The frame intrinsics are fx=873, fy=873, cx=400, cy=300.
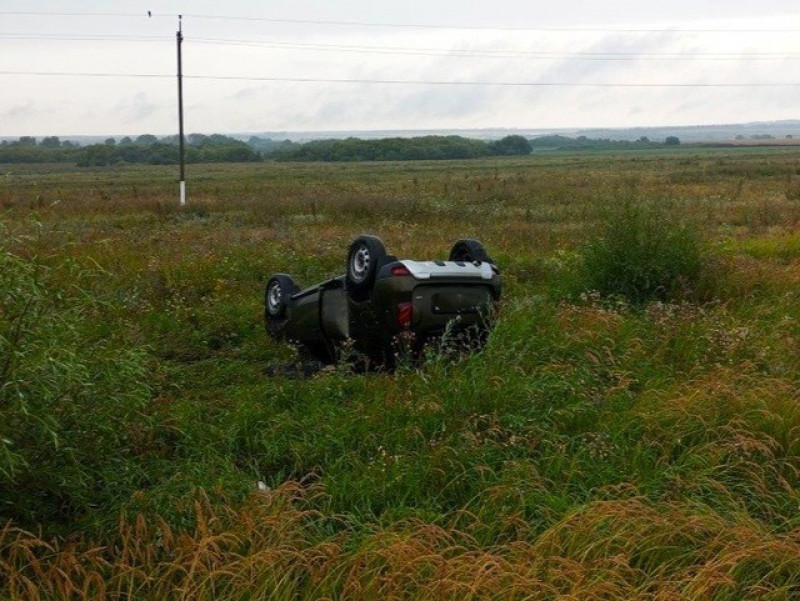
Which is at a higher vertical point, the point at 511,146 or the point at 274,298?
the point at 511,146

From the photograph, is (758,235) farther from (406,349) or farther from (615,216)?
(406,349)

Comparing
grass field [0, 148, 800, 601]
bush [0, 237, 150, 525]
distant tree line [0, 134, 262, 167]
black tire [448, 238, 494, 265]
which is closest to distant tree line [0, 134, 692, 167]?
distant tree line [0, 134, 262, 167]

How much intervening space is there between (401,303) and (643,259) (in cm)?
459

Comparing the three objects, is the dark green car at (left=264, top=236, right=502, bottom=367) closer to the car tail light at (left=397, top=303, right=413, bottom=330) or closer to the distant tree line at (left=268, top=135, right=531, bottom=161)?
the car tail light at (left=397, top=303, right=413, bottom=330)

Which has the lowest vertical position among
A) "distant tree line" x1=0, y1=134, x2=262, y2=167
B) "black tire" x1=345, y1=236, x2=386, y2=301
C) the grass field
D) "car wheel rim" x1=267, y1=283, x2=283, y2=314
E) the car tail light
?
the grass field

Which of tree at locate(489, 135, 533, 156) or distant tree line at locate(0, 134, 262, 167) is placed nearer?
distant tree line at locate(0, 134, 262, 167)

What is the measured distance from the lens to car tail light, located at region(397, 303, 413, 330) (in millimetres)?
6547

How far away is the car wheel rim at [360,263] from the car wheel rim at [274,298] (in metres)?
1.89

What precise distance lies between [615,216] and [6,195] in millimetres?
25819

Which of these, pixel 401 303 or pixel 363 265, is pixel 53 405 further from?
pixel 363 265

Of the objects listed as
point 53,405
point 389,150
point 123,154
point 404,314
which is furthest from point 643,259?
point 389,150

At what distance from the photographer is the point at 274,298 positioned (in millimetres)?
8930

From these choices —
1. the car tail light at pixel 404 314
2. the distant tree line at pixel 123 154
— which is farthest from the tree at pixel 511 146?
the car tail light at pixel 404 314

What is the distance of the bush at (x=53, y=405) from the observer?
4.03 meters
